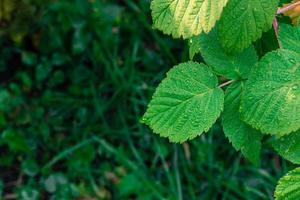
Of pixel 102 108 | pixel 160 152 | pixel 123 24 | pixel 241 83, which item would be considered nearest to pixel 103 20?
pixel 123 24

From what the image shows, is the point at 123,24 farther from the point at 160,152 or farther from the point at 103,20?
the point at 160,152

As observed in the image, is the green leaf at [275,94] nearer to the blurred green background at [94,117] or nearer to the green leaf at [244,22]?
the green leaf at [244,22]

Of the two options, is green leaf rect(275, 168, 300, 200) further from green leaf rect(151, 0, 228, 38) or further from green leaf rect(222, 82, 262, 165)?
green leaf rect(151, 0, 228, 38)

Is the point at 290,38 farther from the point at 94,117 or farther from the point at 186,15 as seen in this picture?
the point at 94,117

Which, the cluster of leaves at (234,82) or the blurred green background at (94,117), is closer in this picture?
the cluster of leaves at (234,82)

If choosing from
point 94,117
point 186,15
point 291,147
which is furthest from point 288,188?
point 94,117

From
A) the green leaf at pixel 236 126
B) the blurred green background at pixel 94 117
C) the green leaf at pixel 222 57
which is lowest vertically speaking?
the blurred green background at pixel 94 117

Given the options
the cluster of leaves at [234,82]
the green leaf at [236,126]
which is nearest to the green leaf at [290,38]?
the cluster of leaves at [234,82]
